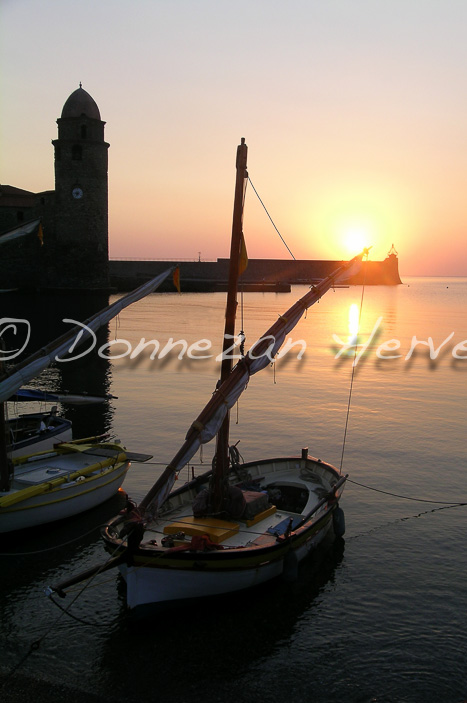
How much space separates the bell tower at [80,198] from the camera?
8894 centimetres

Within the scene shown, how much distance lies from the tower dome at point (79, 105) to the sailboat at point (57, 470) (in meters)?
78.6

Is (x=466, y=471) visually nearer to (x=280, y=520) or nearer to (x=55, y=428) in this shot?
(x=280, y=520)

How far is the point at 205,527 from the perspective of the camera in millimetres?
13977

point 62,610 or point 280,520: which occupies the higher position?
point 280,520

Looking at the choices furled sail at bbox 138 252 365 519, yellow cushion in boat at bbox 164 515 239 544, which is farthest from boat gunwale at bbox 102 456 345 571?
furled sail at bbox 138 252 365 519

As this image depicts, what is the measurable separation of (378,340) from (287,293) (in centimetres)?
10357

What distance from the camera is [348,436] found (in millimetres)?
28469

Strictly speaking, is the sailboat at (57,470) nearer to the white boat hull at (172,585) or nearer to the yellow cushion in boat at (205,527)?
the yellow cushion in boat at (205,527)

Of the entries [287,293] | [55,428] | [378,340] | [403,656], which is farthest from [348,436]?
[287,293]

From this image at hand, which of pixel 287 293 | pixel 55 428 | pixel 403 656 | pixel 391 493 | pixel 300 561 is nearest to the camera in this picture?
pixel 403 656

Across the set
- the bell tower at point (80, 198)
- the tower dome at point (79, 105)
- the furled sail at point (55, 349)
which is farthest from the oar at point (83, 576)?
the tower dome at point (79, 105)

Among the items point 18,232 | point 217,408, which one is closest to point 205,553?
point 217,408

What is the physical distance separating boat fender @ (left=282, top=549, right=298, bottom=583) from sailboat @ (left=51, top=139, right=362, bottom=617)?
0.9 inches

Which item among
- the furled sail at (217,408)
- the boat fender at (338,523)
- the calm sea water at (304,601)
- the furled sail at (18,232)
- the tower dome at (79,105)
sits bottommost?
the calm sea water at (304,601)
